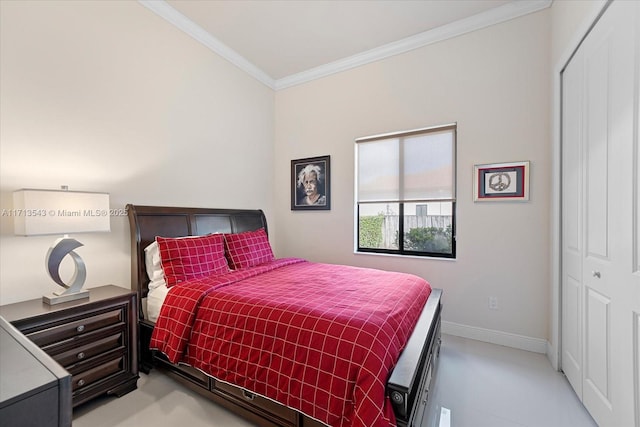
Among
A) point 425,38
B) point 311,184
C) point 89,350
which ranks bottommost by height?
point 89,350

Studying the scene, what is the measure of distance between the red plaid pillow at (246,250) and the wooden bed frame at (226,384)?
384 mm

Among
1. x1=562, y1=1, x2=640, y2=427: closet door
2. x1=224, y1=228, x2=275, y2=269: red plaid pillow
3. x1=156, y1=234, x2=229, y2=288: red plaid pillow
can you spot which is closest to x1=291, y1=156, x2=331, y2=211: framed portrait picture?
x1=224, y1=228, x2=275, y2=269: red plaid pillow

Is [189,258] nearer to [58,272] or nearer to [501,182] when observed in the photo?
[58,272]

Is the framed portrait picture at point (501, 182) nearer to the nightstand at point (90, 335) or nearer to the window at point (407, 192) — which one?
the window at point (407, 192)

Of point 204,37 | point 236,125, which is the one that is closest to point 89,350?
point 236,125

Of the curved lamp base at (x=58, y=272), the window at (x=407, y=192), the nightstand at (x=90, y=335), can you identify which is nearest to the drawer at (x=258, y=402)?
the nightstand at (x=90, y=335)

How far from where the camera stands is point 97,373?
1.83 m

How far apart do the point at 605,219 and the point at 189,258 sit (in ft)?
9.41

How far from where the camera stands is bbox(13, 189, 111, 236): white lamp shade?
65.3 inches

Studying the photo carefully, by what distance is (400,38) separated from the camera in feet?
10.4

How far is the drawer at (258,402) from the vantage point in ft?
4.93

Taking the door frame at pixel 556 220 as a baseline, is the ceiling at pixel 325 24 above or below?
above

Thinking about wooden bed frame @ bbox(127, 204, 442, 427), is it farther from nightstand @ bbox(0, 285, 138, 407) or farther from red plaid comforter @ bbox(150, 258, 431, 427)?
nightstand @ bbox(0, 285, 138, 407)

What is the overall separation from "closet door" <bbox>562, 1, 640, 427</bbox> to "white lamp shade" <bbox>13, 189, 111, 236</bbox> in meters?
3.17
